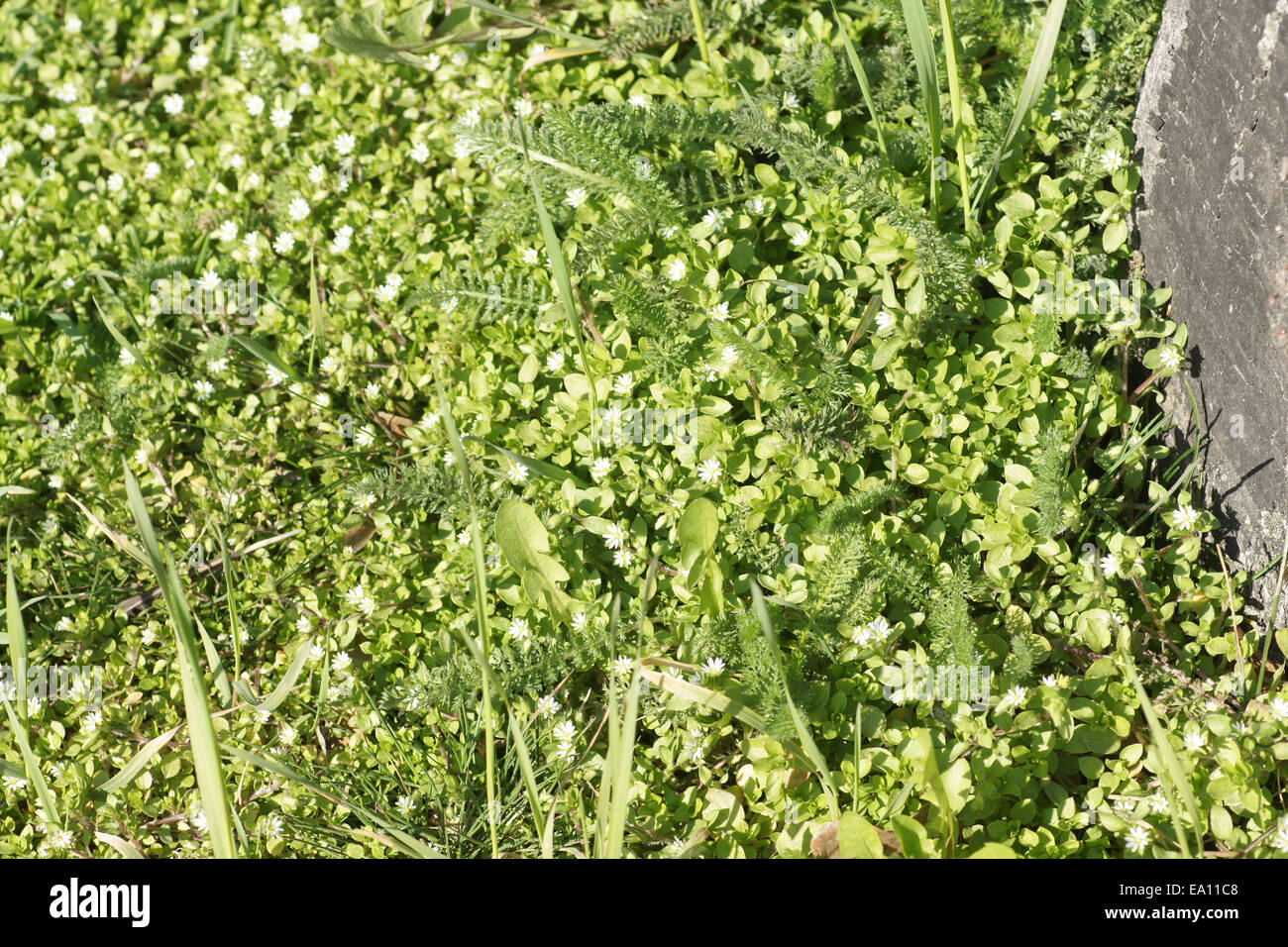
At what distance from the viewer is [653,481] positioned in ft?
8.71

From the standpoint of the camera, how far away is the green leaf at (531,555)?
2520 mm

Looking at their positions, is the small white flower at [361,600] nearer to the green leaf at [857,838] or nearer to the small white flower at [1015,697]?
the green leaf at [857,838]

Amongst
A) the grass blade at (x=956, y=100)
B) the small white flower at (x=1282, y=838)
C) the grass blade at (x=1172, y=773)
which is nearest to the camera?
the grass blade at (x=1172, y=773)

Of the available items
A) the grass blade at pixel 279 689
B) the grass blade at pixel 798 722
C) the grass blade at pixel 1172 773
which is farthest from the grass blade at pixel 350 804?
the grass blade at pixel 1172 773

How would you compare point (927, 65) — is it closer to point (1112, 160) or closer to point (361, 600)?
point (1112, 160)

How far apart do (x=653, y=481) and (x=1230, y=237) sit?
1498 millimetres

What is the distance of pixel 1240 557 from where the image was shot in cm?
242

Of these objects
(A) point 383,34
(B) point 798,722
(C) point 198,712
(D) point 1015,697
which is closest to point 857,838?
(B) point 798,722

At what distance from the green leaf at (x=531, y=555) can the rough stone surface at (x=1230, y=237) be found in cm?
165

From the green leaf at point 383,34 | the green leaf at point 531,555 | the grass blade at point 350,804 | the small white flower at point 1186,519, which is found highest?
the green leaf at point 383,34

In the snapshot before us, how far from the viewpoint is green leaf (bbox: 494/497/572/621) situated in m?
2.52

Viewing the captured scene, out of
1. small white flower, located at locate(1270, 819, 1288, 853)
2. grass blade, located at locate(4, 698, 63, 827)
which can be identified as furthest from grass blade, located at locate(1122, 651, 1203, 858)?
grass blade, located at locate(4, 698, 63, 827)

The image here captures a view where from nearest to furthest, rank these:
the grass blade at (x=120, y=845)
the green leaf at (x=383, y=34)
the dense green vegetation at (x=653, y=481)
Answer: the dense green vegetation at (x=653, y=481) < the grass blade at (x=120, y=845) < the green leaf at (x=383, y=34)

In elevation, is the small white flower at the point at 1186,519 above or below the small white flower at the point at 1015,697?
above
